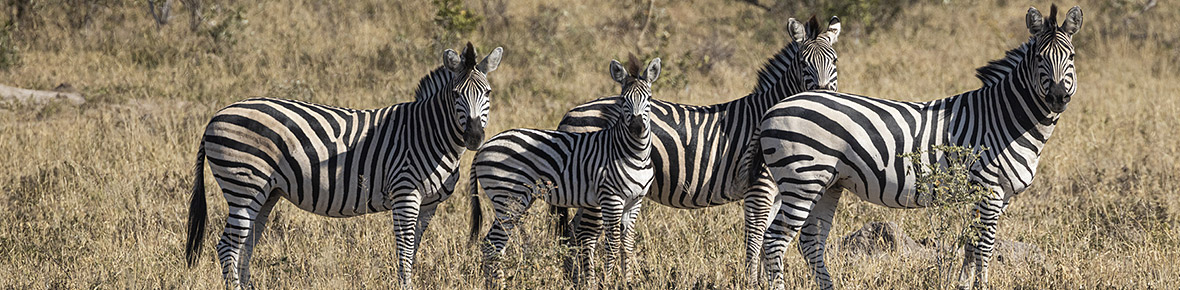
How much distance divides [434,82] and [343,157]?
73cm

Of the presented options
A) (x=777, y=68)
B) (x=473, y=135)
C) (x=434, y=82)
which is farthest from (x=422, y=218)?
(x=777, y=68)

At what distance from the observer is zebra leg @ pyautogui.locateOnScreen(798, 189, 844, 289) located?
6.21 metres

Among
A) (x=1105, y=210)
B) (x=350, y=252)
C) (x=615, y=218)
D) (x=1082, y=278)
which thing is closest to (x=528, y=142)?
(x=615, y=218)

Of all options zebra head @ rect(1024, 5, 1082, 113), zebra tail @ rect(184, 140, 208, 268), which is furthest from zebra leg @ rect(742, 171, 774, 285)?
zebra tail @ rect(184, 140, 208, 268)

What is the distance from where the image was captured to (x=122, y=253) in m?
6.70

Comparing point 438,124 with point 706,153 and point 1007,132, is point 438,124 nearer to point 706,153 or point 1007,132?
point 706,153

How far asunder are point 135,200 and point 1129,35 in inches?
594

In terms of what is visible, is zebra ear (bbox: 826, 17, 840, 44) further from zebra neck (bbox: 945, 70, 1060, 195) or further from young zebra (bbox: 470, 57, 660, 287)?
young zebra (bbox: 470, 57, 660, 287)

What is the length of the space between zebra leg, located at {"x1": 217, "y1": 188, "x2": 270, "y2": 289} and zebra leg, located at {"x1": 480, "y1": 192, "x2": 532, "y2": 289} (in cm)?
143

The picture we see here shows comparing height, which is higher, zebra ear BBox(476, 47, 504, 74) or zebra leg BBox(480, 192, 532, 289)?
zebra ear BBox(476, 47, 504, 74)

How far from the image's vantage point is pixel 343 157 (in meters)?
6.15

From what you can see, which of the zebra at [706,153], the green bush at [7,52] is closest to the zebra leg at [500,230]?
the zebra at [706,153]

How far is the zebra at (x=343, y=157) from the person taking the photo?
19.6 feet

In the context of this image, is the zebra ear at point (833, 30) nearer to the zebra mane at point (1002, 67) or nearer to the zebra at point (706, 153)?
the zebra at point (706, 153)
